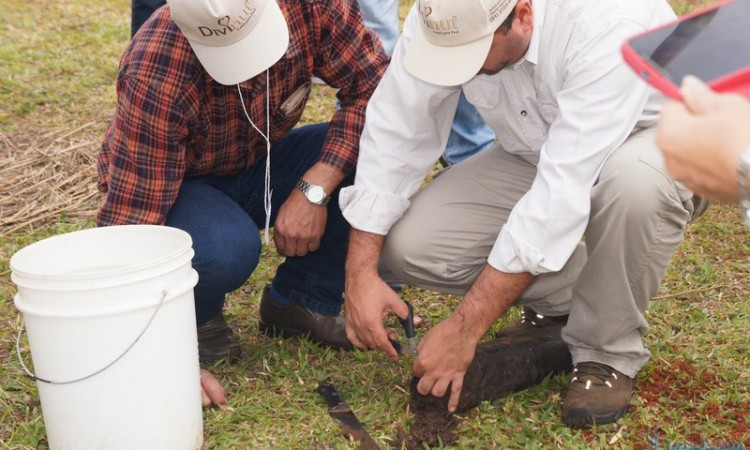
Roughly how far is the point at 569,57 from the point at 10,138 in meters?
3.51

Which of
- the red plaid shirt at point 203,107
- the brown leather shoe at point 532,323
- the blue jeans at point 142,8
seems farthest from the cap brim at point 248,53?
the blue jeans at point 142,8

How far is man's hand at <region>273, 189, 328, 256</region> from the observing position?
2.83 metres

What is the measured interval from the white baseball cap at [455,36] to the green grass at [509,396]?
96cm

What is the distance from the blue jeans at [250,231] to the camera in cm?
267

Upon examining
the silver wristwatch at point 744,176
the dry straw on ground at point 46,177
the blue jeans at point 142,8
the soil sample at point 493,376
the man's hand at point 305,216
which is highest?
the silver wristwatch at point 744,176

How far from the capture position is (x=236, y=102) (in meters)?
2.72

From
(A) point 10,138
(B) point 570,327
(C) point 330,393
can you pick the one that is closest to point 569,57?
(B) point 570,327

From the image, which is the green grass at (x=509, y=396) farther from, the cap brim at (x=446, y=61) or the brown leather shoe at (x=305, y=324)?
the cap brim at (x=446, y=61)

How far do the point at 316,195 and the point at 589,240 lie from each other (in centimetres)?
85

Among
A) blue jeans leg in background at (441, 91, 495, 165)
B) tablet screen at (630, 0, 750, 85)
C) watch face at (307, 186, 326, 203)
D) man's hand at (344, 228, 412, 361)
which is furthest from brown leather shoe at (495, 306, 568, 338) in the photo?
tablet screen at (630, 0, 750, 85)

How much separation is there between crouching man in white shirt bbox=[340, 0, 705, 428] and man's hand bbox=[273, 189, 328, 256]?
0.41 feet

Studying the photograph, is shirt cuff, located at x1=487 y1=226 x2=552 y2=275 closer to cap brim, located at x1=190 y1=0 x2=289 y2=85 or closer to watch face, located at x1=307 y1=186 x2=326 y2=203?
watch face, located at x1=307 y1=186 x2=326 y2=203

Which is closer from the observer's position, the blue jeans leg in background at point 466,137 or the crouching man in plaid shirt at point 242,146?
the crouching man in plaid shirt at point 242,146

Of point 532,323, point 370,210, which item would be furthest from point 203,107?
Answer: point 532,323
